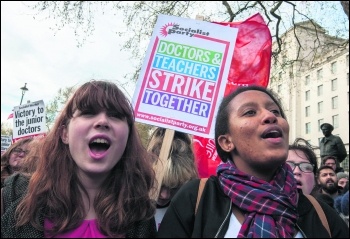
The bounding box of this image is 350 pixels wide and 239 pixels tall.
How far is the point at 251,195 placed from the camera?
1.55m

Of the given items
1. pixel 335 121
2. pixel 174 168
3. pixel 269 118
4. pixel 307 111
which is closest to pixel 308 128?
pixel 307 111

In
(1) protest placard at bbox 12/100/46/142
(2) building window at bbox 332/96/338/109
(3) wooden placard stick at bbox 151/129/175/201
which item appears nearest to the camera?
(3) wooden placard stick at bbox 151/129/175/201

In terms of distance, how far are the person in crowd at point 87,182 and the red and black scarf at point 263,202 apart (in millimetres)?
470

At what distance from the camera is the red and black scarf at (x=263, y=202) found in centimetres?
147

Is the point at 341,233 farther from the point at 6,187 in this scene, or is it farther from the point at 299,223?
the point at 6,187

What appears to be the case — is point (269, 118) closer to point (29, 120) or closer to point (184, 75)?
point (184, 75)

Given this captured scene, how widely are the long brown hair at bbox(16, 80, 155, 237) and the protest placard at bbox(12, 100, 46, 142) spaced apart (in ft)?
14.2

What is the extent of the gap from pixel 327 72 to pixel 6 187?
2194 inches

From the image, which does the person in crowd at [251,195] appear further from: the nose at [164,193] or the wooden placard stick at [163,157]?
the nose at [164,193]

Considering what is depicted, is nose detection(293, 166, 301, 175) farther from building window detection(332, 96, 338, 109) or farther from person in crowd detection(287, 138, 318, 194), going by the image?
building window detection(332, 96, 338, 109)

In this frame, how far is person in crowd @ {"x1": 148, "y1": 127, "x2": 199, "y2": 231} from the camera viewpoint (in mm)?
2689

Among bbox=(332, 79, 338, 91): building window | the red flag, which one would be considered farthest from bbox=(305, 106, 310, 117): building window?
the red flag

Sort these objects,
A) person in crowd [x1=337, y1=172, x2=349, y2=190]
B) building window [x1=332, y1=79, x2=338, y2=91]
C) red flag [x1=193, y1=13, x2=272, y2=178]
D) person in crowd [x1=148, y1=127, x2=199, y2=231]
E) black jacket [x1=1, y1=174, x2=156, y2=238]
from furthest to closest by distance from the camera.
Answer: building window [x1=332, y1=79, x2=338, y2=91]
person in crowd [x1=337, y1=172, x2=349, y2=190]
red flag [x1=193, y1=13, x2=272, y2=178]
person in crowd [x1=148, y1=127, x2=199, y2=231]
black jacket [x1=1, y1=174, x2=156, y2=238]

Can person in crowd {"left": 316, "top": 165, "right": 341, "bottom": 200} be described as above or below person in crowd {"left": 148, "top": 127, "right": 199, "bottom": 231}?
above
